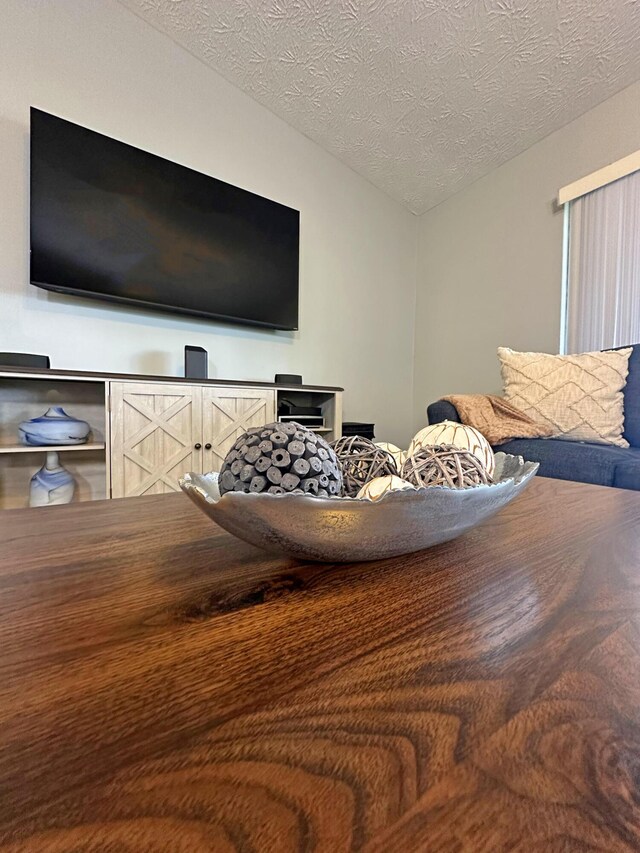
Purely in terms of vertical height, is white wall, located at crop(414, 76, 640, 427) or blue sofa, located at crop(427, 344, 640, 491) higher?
white wall, located at crop(414, 76, 640, 427)

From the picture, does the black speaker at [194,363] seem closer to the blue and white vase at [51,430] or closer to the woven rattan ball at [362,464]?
the blue and white vase at [51,430]

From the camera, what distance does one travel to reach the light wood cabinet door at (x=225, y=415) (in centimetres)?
168

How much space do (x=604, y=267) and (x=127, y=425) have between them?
243 centimetres

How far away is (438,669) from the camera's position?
8.1 inches

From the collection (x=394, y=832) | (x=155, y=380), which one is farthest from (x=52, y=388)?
(x=394, y=832)

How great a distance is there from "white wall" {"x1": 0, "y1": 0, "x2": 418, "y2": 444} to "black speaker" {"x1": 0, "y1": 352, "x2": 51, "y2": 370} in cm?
21

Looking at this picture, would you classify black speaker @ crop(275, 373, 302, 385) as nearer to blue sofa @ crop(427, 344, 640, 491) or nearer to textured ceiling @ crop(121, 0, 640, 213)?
blue sofa @ crop(427, 344, 640, 491)

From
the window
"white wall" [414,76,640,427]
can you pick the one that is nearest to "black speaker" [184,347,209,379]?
"white wall" [414,76,640,427]

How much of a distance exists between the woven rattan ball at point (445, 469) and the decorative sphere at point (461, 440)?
0.11 feet

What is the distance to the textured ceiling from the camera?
1660 millimetres

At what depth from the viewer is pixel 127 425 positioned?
1481mm

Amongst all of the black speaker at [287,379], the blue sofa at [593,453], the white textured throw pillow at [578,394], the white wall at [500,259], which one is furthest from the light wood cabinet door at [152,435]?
the white wall at [500,259]

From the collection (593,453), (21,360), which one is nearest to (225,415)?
(21,360)

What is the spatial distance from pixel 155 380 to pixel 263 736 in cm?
154
